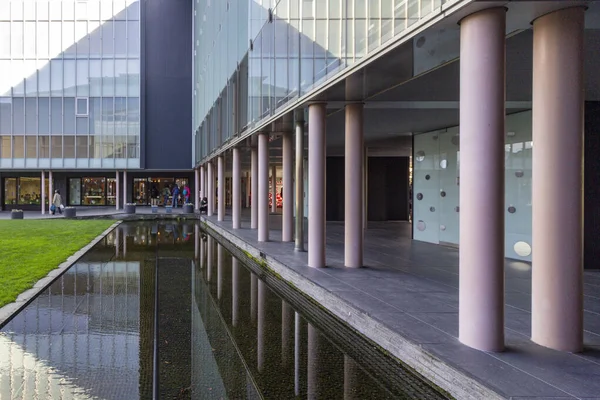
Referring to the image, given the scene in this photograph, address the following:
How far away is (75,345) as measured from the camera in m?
6.18

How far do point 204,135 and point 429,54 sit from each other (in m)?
29.2

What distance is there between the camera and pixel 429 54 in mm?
6957

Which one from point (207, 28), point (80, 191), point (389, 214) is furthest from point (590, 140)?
point (80, 191)

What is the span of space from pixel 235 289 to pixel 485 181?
575cm

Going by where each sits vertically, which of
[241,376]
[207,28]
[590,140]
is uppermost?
[207,28]

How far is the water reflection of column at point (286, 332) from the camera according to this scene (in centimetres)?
580

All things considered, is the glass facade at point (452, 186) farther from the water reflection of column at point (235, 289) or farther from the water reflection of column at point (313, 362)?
the water reflection of column at point (313, 362)

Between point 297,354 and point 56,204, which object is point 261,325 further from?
point 56,204

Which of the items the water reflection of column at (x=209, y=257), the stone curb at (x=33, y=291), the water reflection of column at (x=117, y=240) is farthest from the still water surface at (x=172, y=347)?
the water reflection of column at (x=117, y=240)

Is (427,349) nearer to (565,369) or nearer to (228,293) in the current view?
(565,369)

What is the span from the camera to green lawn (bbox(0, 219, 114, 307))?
9.48 meters

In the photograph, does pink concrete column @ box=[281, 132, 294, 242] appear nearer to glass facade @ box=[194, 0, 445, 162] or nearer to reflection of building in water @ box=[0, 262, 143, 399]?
glass facade @ box=[194, 0, 445, 162]

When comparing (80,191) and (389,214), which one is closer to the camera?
(389,214)

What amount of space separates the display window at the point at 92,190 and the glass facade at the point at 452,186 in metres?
37.5
